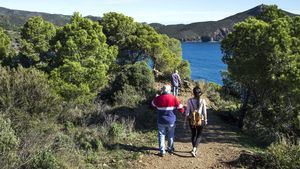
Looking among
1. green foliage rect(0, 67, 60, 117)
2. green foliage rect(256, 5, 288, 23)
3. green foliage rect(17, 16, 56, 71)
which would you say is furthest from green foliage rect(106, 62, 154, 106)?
green foliage rect(0, 67, 60, 117)

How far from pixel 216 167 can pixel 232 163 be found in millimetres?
446

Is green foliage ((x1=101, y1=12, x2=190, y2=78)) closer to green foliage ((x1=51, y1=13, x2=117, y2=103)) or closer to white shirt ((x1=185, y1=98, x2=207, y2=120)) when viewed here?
green foliage ((x1=51, y1=13, x2=117, y2=103))

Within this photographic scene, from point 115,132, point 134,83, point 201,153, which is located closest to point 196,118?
point 201,153

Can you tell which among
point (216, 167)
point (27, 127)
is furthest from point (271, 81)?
point (27, 127)

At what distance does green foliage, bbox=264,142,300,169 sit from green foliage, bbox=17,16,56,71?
19.9m

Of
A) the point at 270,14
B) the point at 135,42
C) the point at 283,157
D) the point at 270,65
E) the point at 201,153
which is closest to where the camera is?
the point at 283,157

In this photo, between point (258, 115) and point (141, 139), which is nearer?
point (141, 139)

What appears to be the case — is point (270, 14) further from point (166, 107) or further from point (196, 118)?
point (166, 107)

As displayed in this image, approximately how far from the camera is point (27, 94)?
14750 millimetres

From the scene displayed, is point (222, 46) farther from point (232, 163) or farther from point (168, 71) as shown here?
point (168, 71)

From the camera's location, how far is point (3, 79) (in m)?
14.9

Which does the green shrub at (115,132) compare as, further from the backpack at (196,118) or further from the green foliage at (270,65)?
the green foliage at (270,65)

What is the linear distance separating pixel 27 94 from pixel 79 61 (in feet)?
33.6

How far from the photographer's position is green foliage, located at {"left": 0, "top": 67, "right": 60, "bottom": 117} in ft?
47.1
